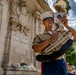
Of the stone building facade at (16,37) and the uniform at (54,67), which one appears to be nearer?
the uniform at (54,67)

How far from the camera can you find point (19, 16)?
598 cm

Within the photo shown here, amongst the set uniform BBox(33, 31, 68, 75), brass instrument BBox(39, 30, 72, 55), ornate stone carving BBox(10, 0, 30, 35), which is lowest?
uniform BBox(33, 31, 68, 75)

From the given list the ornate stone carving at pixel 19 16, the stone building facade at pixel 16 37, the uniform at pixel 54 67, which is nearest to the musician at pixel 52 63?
the uniform at pixel 54 67

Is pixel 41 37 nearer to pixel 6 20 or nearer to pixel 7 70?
pixel 7 70

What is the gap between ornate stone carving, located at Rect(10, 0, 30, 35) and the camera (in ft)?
18.8

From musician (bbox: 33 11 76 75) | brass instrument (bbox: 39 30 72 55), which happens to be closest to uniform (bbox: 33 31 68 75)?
musician (bbox: 33 11 76 75)

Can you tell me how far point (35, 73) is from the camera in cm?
523

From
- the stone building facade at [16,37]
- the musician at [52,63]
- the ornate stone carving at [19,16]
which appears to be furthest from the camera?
the ornate stone carving at [19,16]

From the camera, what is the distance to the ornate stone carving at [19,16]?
5.74m

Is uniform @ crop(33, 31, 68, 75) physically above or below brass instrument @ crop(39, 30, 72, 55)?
below

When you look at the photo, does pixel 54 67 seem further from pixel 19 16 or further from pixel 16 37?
pixel 19 16

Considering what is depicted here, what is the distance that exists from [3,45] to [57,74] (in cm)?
345

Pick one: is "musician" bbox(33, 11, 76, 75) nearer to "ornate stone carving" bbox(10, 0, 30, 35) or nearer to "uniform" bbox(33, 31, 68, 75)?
"uniform" bbox(33, 31, 68, 75)

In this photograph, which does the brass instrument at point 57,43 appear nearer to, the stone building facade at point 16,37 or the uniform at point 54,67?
the uniform at point 54,67
